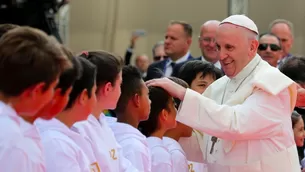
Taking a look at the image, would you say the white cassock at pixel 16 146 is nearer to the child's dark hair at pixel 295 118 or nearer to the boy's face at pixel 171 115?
the boy's face at pixel 171 115

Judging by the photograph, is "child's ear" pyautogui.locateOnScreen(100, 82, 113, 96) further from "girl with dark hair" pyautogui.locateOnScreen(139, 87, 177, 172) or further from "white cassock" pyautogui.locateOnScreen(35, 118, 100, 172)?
"girl with dark hair" pyautogui.locateOnScreen(139, 87, 177, 172)

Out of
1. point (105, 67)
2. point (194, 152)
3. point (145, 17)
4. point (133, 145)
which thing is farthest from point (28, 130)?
point (145, 17)

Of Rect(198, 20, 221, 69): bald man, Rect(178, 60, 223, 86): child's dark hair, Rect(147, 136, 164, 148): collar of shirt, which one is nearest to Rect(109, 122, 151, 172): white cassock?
Rect(147, 136, 164, 148): collar of shirt

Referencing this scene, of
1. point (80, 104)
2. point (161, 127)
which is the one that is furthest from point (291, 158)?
point (80, 104)

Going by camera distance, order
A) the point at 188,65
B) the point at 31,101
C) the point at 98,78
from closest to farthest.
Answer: the point at 31,101 → the point at 98,78 → the point at 188,65

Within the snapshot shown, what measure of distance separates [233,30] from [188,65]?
626 mm

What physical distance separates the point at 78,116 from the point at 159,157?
1235 mm

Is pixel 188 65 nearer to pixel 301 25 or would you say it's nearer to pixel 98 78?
pixel 98 78

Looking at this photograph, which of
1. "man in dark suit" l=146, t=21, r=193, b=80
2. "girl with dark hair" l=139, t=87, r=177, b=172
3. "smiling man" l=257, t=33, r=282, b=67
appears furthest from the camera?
"man in dark suit" l=146, t=21, r=193, b=80

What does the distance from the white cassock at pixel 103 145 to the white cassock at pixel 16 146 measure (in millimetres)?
674

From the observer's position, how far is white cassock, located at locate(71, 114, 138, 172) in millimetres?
3262

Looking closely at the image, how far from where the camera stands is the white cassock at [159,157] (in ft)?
13.4

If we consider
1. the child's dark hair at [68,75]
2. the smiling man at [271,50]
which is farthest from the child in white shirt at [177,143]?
the smiling man at [271,50]

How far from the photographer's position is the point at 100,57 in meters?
3.44
